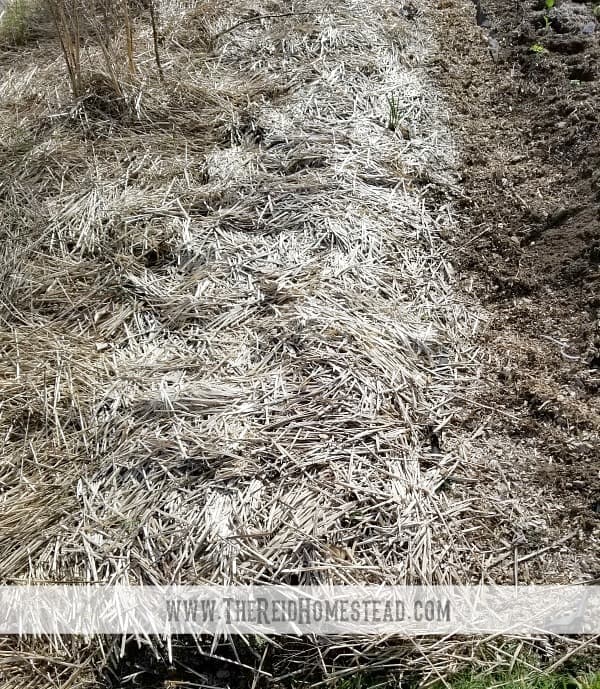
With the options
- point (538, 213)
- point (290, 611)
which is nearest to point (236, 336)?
point (290, 611)

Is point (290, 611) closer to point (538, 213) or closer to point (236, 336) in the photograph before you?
point (236, 336)

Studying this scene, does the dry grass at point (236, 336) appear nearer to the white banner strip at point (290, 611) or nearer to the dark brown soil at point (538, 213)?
the white banner strip at point (290, 611)

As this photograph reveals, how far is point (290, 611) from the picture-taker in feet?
5.51

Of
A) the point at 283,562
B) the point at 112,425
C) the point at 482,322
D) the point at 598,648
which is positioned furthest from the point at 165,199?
the point at 598,648

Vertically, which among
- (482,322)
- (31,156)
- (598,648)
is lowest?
(598,648)

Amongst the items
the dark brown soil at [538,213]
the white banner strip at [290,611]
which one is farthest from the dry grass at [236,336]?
the dark brown soil at [538,213]

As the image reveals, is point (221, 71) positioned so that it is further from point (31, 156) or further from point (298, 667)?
point (298, 667)

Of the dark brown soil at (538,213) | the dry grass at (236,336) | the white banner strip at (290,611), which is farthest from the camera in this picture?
the dark brown soil at (538,213)

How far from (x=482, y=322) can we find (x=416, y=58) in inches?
86.9

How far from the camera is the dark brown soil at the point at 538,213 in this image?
2170 mm

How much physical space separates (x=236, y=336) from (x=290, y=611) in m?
1.02

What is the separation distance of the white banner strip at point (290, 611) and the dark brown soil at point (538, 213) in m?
0.34

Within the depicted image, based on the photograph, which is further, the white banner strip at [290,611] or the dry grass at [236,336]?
the dry grass at [236,336]

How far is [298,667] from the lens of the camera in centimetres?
165
